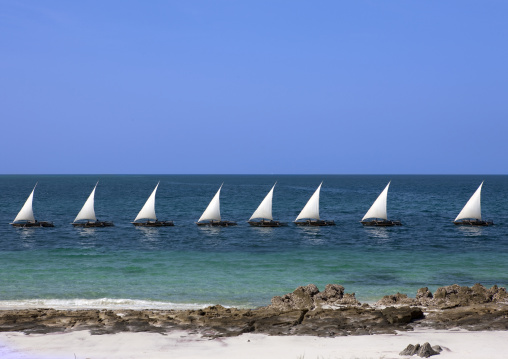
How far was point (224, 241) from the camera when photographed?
58.6m

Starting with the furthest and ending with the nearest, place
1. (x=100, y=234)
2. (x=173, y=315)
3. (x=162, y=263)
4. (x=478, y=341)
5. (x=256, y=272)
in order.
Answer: (x=100, y=234) → (x=162, y=263) → (x=256, y=272) → (x=173, y=315) → (x=478, y=341)

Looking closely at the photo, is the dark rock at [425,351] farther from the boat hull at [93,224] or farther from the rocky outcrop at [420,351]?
the boat hull at [93,224]

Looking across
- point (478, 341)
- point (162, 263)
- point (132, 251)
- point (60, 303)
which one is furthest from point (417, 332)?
point (132, 251)

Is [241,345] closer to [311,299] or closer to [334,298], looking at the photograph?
[311,299]

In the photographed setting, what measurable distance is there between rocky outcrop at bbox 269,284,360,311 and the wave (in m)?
4.81

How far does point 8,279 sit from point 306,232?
126 ft

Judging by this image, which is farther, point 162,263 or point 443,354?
point 162,263

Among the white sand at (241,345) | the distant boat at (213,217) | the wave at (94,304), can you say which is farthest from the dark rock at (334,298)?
the distant boat at (213,217)

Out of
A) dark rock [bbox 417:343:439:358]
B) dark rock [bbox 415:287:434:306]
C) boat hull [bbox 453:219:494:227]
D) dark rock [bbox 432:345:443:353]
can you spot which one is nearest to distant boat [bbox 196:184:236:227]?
boat hull [bbox 453:219:494:227]

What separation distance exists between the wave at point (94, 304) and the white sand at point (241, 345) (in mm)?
6846

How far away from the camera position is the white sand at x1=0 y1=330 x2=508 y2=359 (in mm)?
18344

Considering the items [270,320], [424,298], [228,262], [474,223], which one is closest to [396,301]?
[424,298]

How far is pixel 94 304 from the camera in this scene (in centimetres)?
2866

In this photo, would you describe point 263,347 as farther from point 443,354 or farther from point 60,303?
point 60,303
